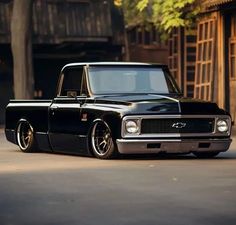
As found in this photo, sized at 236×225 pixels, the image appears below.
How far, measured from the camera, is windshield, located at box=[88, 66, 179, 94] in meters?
17.5

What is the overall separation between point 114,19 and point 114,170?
25.0 metres

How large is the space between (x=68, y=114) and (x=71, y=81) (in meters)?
0.94

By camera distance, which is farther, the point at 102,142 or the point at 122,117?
the point at 102,142

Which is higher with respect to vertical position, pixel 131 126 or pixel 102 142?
pixel 131 126

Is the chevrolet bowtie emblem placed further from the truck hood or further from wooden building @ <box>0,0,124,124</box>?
wooden building @ <box>0,0,124,124</box>

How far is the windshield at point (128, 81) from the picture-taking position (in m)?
17.5

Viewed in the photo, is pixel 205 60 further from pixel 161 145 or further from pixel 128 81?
pixel 161 145

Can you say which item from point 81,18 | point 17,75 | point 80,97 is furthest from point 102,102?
point 81,18

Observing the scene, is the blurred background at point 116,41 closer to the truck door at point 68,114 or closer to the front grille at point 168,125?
the truck door at point 68,114

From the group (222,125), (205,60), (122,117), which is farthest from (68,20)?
(122,117)

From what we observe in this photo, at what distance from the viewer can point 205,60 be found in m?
31.0

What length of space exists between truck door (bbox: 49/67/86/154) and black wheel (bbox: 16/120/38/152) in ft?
2.83

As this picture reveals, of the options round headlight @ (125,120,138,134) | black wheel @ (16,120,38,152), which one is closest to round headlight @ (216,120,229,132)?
round headlight @ (125,120,138,134)

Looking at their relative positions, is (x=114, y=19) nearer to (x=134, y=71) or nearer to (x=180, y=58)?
(x=180, y=58)
